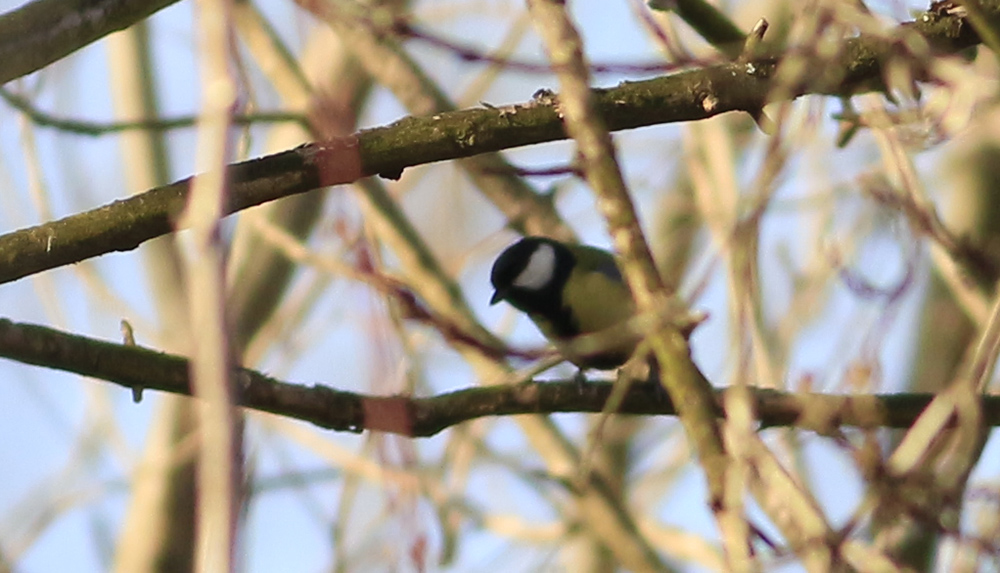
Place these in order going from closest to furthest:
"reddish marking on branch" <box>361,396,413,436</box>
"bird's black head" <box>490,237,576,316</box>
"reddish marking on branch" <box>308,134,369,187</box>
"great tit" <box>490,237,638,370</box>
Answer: "reddish marking on branch" <box>308,134,369,187</box>, "reddish marking on branch" <box>361,396,413,436</box>, "great tit" <box>490,237,638,370</box>, "bird's black head" <box>490,237,576,316</box>

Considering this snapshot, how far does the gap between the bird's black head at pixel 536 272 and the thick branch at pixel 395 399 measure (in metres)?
1.09

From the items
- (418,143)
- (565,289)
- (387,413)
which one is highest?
(565,289)

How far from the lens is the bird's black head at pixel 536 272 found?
330cm

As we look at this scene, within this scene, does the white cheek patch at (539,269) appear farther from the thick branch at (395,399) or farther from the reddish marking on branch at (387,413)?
the reddish marking on branch at (387,413)

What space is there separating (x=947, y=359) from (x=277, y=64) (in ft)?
6.85

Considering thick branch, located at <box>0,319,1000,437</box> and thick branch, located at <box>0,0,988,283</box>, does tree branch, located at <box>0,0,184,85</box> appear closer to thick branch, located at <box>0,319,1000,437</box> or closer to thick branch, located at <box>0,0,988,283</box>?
thick branch, located at <box>0,0,988,283</box>

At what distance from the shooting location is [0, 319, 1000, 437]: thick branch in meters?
1.69

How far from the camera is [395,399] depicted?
172 centimetres

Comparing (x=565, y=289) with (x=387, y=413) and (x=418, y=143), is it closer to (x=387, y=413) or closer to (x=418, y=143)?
(x=387, y=413)

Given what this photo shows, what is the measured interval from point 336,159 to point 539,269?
1.98 m

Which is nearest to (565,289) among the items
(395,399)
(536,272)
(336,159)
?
(536,272)

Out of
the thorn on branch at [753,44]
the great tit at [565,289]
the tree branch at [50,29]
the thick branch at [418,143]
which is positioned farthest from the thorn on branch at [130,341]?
the great tit at [565,289]

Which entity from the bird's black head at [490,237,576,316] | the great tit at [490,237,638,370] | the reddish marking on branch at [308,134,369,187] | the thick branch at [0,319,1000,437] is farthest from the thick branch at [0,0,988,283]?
the bird's black head at [490,237,576,316]

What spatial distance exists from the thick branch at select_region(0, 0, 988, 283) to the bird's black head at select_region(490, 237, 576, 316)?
5.52 feet
